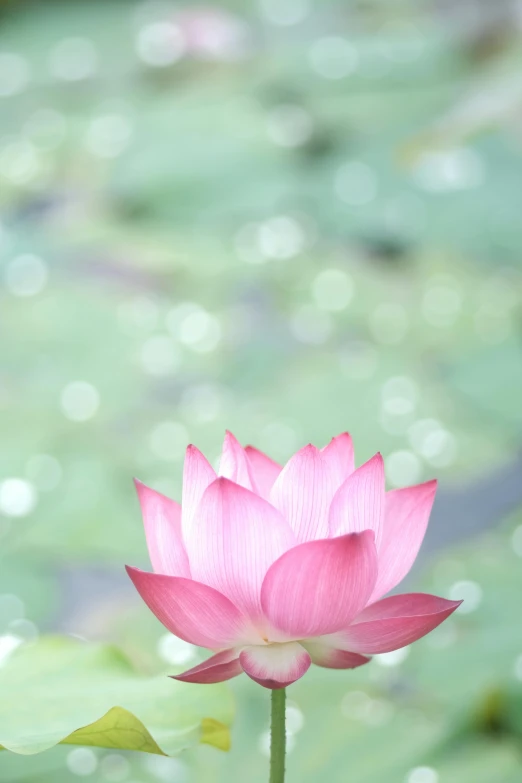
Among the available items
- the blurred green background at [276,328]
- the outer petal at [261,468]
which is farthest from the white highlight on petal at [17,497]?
the outer petal at [261,468]

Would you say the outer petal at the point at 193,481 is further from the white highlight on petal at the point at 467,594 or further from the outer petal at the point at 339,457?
the white highlight on petal at the point at 467,594

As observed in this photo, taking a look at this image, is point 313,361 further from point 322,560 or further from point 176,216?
point 322,560

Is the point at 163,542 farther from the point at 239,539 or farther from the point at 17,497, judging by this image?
the point at 17,497

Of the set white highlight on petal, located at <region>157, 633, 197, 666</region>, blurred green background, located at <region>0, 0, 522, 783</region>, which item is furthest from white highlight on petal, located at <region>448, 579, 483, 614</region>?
white highlight on petal, located at <region>157, 633, 197, 666</region>

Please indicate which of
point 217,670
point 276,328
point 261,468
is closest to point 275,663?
point 217,670

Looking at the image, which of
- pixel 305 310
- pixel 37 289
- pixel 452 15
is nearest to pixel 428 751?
pixel 305 310

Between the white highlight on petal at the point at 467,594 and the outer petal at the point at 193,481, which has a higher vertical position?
the white highlight on petal at the point at 467,594
